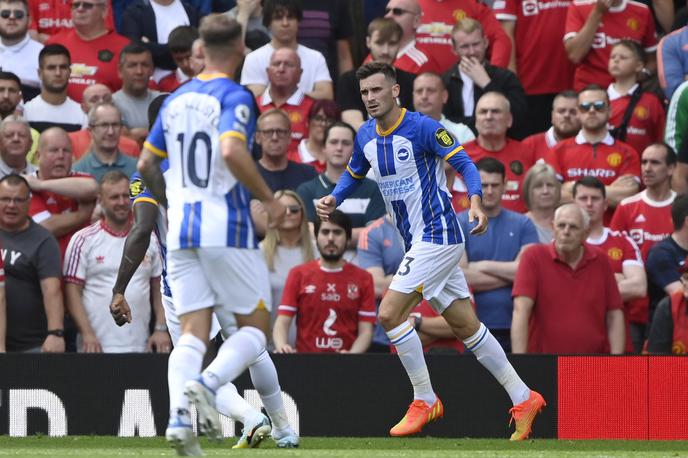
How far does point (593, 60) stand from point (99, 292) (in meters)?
5.95

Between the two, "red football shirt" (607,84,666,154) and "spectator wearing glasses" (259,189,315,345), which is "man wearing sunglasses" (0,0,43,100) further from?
"red football shirt" (607,84,666,154)

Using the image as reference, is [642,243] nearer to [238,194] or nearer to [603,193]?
[603,193]

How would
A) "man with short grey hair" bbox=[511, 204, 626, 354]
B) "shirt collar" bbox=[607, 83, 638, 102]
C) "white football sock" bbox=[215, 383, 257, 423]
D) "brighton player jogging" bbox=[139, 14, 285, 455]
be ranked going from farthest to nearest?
"shirt collar" bbox=[607, 83, 638, 102] → "man with short grey hair" bbox=[511, 204, 626, 354] → "white football sock" bbox=[215, 383, 257, 423] → "brighton player jogging" bbox=[139, 14, 285, 455]

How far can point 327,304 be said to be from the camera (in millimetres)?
10680

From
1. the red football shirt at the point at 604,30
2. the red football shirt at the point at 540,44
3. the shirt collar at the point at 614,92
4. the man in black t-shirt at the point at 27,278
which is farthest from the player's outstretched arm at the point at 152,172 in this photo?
the red football shirt at the point at 540,44

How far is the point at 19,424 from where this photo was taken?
9.99 meters

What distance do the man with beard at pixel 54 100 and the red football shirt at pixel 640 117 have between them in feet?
17.0

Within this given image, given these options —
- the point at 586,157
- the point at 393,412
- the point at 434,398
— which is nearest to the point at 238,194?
the point at 434,398

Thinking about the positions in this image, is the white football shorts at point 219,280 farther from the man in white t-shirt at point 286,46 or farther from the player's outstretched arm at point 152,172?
the man in white t-shirt at point 286,46

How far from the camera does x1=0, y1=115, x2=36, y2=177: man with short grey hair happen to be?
1144 cm

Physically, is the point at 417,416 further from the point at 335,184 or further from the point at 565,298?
the point at 335,184

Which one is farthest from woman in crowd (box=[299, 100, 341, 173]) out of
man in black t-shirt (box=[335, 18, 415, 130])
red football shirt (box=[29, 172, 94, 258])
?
red football shirt (box=[29, 172, 94, 258])

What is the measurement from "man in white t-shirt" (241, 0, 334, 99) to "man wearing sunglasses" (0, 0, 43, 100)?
207cm

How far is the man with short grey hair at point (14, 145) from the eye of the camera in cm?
1144
